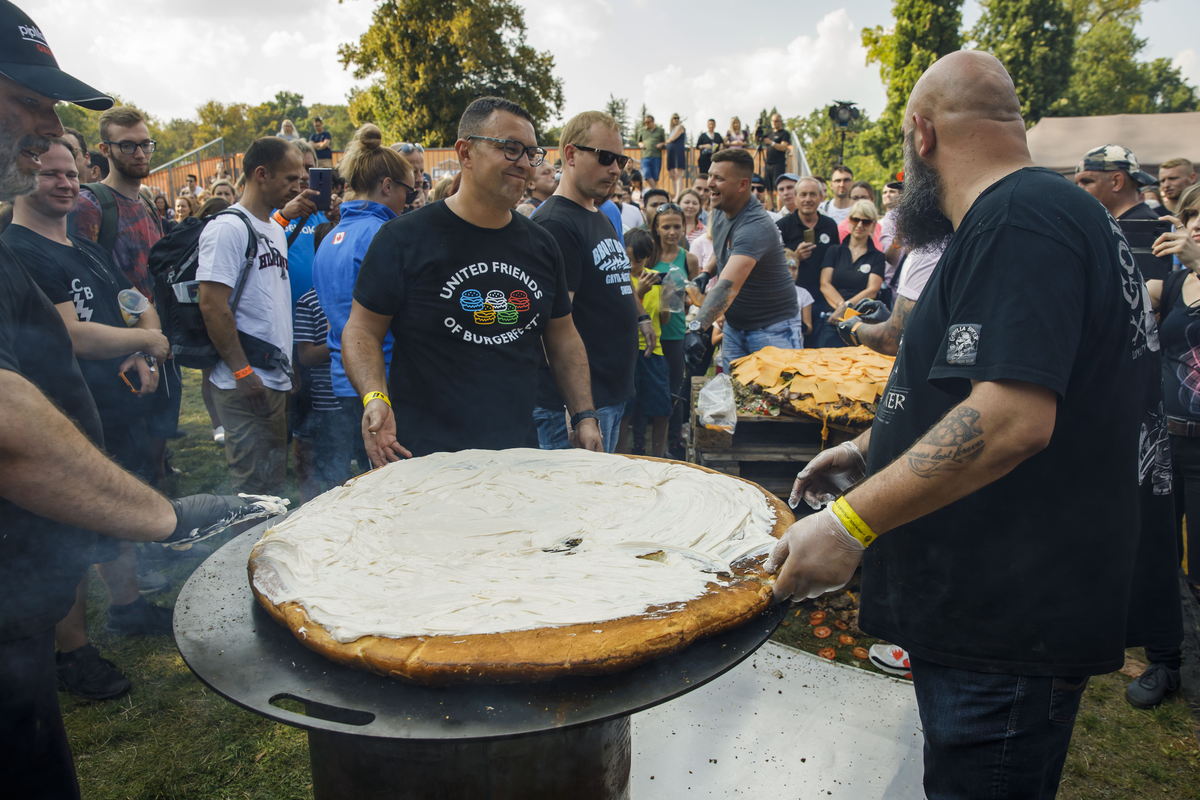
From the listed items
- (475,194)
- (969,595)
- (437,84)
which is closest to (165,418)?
(475,194)

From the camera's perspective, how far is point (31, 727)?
61.2 inches

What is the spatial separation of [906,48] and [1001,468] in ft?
97.3

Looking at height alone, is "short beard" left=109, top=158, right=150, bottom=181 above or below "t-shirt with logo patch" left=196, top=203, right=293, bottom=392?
above

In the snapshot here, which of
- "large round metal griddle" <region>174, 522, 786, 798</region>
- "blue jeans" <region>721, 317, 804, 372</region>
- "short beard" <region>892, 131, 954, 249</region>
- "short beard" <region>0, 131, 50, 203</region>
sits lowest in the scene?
"blue jeans" <region>721, 317, 804, 372</region>

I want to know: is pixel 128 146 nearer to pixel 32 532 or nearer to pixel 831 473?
pixel 32 532

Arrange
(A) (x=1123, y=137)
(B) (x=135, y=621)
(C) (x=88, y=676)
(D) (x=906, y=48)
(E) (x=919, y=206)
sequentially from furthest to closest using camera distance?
(D) (x=906, y=48)
(A) (x=1123, y=137)
(B) (x=135, y=621)
(C) (x=88, y=676)
(E) (x=919, y=206)

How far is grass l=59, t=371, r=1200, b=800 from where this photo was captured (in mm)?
2477

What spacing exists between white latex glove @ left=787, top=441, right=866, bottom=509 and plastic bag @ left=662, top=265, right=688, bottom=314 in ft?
12.1

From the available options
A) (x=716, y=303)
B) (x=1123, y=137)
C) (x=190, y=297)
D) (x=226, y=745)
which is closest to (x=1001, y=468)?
(x=226, y=745)

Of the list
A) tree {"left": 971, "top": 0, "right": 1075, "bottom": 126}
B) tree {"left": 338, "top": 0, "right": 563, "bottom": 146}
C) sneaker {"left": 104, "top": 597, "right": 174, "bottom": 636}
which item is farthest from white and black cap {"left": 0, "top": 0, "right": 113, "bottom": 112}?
tree {"left": 971, "top": 0, "right": 1075, "bottom": 126}

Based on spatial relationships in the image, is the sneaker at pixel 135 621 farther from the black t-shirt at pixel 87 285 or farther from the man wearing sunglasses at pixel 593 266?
the man wearing sunglasses at pixel 593 266

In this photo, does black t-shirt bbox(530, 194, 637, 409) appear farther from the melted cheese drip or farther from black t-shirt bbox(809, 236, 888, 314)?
black t-shirt bbox(809, 236, 888, 314)

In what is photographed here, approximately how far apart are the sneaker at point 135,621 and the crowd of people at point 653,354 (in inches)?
0.4

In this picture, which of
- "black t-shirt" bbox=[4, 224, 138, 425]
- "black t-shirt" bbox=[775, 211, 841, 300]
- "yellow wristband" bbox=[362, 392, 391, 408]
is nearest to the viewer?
"yellow wristband" bbox=[362, 392, 391, 408]
